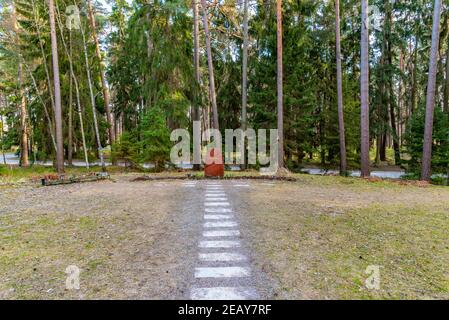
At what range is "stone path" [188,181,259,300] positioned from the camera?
265 centimetres

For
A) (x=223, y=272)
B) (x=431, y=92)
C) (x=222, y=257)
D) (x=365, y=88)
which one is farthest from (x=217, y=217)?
(x=431, y=92)

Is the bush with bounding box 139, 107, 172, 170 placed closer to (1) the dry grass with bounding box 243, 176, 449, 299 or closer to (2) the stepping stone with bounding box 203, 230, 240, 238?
(1) the dry grass with bounding box 243, 176, 449, 299

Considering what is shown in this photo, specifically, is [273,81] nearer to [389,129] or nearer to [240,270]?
[389,129]

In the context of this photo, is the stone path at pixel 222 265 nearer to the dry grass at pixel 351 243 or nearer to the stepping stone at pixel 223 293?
the stepping stone at pixel 223 293

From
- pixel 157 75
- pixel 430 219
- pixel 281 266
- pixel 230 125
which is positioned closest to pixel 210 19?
pixel 157 75

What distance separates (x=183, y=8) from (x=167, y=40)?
5.30 ft

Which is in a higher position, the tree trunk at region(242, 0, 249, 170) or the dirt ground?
the tree trunk at region(242, 0, 249, 170)

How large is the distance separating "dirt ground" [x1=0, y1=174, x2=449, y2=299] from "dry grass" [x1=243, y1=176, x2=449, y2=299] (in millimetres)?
17

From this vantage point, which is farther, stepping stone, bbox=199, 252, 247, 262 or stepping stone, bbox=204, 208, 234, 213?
stepping stone, bbox=204, 208, 234, 213

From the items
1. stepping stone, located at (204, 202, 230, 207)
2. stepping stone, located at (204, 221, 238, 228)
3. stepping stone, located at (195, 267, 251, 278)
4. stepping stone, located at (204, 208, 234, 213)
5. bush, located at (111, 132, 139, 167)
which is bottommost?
stepping stone, located at (195, 267, 251, 278)

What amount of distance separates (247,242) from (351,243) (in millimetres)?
1442

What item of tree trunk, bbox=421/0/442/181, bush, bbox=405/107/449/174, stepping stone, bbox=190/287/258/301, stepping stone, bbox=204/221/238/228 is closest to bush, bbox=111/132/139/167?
stepping stone, bbox=204/221/238/228

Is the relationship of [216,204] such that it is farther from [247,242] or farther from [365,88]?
[365,88]

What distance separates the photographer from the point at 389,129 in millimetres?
17562
